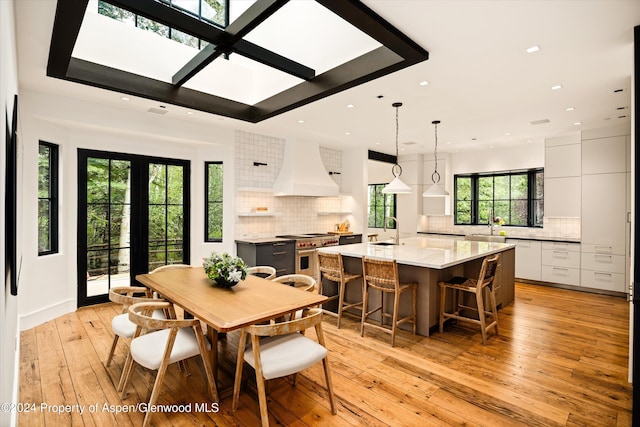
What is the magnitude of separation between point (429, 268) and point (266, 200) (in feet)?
10.9

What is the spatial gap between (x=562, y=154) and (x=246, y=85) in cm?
541

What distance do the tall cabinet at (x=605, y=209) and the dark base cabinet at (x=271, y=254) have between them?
190 inches

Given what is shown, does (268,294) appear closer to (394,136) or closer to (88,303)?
(88,303)

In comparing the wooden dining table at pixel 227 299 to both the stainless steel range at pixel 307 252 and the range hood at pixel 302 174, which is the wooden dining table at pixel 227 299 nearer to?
the stainless steel range at pixel 307 252

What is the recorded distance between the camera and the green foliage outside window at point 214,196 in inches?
217

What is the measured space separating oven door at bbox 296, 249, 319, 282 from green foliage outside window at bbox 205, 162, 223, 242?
136 centimetres

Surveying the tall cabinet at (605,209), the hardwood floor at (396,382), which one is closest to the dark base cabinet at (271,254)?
the hardwood floor at (396,382)

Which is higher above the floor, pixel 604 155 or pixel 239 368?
pixel 604 155

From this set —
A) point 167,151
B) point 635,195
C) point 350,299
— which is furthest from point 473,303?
point 167,151

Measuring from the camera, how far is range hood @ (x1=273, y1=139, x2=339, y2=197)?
5891 mm

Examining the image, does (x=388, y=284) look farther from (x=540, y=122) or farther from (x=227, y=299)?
(x=540, y=122)

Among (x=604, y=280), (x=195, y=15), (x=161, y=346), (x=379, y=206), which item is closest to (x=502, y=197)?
(x=604, y=280)

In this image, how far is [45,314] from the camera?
12.8 feet

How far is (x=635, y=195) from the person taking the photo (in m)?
2.28
